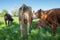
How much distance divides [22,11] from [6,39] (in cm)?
147

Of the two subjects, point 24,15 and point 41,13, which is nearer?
point 24,15

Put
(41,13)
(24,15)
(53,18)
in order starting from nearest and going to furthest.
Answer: (53,18) < (24,15) < (41,13)

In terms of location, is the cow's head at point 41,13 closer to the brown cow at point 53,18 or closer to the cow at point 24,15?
the brown cow at point 53,18

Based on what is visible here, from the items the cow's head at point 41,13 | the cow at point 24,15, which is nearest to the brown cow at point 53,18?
the cow's head at point 41,13

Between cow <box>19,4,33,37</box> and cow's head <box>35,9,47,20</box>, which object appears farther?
cow's head <box>35,9,47,20</box>

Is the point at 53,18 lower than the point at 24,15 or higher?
lower

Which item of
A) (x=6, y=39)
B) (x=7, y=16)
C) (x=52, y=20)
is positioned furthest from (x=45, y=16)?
(x=7, y=16)

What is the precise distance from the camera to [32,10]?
9367mm

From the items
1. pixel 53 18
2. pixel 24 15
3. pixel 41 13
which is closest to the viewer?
pixel 53 18

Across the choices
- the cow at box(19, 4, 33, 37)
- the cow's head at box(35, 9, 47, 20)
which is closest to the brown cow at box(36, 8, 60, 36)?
the cow's head at box(35, 9, 47, 20)

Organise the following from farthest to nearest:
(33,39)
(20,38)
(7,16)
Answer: (7,16) < (20,38) < (33,39)

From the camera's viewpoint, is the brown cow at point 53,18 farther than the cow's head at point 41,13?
No

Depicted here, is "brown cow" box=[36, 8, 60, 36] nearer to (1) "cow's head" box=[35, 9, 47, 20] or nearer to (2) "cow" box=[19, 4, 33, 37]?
(1) "cow's head" box=[35, 9, 47, 20]

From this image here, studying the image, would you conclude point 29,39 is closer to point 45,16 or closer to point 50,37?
point 50,37
